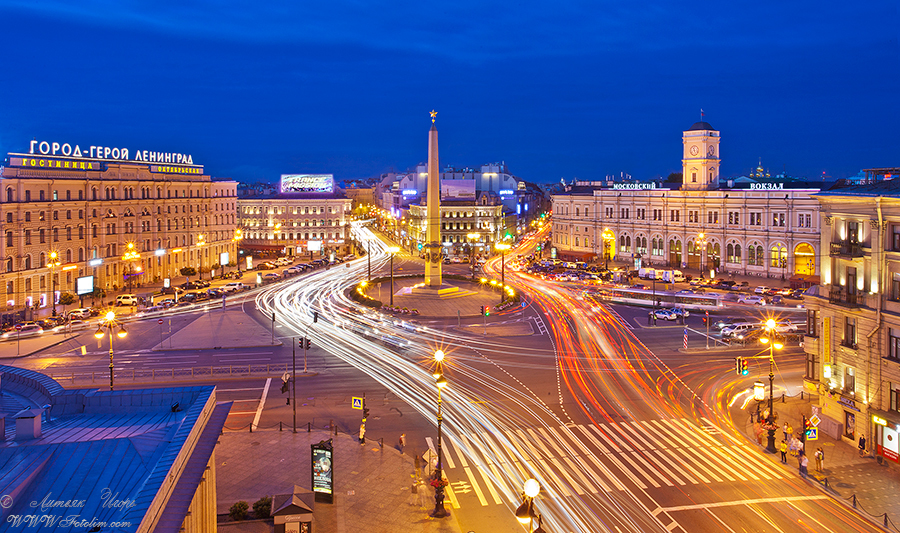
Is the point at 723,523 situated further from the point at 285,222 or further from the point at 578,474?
the point at 285,222

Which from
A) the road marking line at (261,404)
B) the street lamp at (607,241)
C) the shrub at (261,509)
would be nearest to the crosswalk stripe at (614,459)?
the shrub at (261,509)

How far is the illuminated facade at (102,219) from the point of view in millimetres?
74250

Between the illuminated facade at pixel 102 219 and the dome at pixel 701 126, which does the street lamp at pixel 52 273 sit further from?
the dome at pixel 701 126

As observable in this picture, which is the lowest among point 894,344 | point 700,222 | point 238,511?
point 238,511

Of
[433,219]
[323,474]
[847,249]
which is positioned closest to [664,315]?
[433,219]

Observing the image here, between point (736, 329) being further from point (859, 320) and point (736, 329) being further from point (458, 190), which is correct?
point (458, 190)

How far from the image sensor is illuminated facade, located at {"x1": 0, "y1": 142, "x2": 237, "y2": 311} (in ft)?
244

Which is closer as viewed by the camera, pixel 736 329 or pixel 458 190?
pixel 736 329

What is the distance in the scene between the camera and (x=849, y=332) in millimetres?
35719

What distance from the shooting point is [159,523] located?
45.6 ft

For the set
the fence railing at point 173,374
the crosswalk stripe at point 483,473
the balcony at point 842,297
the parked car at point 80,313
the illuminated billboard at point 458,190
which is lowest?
the crosswalk stripe at point 483,473

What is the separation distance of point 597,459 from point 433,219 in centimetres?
5359

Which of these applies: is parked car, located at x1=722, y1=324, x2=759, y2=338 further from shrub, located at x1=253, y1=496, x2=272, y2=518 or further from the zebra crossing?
shrub, located at x1=253, y1=496, x2=272, y2=518

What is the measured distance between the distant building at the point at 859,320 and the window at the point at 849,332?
4cm
